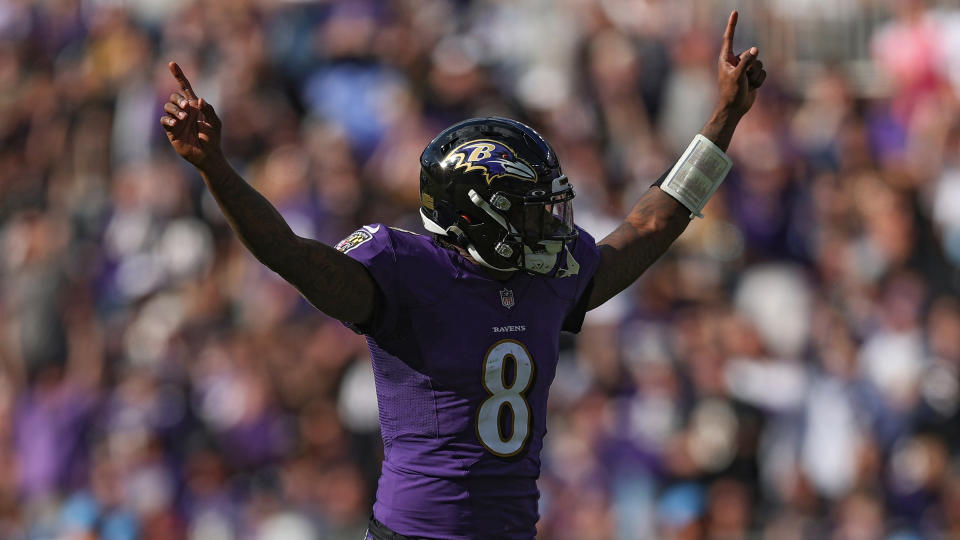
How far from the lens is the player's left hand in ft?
18.0

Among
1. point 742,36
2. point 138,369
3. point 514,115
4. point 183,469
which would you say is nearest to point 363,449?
point 183,469

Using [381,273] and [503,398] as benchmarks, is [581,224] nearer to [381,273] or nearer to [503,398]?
[503,398]

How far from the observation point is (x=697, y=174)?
550cm

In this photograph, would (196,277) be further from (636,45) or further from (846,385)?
(846,385)

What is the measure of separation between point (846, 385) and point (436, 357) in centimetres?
572

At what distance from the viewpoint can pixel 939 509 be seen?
30.5 ft

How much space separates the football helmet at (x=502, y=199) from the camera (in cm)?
461

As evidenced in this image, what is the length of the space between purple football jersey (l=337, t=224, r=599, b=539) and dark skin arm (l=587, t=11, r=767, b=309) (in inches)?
23.8

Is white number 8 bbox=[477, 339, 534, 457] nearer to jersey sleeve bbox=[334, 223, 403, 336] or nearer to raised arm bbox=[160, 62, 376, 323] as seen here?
jersey sleeve bbox=[334, 223, 403, 336]

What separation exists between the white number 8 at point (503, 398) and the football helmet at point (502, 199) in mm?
263

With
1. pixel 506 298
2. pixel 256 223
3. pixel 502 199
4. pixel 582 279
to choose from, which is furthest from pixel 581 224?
pixel 256 223

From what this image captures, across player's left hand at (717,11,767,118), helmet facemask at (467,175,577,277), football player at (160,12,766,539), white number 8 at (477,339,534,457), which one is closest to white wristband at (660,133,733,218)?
player's left hand at (717,11,767,118)

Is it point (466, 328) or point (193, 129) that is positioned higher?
point (193, 129)

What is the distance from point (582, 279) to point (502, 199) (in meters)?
0.57
